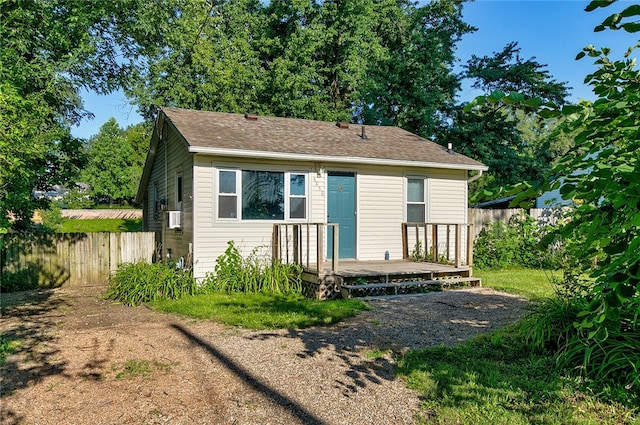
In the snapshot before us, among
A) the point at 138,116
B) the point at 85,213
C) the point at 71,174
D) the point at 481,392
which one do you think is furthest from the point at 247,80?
the point at 481,392

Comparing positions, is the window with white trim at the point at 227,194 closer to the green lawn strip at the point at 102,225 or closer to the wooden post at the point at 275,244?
the wooden post at the point at 275,244

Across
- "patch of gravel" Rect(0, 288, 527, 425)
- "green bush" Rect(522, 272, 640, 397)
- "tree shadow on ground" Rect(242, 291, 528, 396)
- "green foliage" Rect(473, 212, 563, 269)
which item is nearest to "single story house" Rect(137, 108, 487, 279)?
"green foliage" Rect(473, 212, 563, 269)

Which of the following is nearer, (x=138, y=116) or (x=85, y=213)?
(x=138, y=116)

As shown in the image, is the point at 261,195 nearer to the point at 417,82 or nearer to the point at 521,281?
the point at 521,281

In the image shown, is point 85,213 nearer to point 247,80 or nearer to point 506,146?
point 247,80

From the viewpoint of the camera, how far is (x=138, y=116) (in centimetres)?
2383

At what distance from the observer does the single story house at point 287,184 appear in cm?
898

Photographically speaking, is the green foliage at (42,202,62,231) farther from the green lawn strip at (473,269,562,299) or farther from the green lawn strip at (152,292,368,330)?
the green lawn strip at (473,269,562,299)

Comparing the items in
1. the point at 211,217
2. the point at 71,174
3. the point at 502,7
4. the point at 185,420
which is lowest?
the point at 185,420

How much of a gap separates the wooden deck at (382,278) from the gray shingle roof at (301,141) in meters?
2.54

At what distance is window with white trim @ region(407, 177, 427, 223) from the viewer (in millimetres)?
11152

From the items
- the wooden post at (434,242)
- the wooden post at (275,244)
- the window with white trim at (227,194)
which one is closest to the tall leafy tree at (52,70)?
the window with white trim at (227,194)

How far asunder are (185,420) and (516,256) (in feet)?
38.9

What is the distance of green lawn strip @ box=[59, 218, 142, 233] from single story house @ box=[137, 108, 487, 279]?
1411cm
